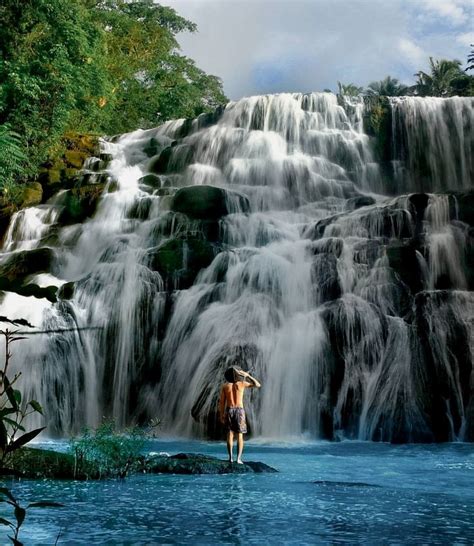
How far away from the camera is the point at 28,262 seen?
Answer: 23078 mm

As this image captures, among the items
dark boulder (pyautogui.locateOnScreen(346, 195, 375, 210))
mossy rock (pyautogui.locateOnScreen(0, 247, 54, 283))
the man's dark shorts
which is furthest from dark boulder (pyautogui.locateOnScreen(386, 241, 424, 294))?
mossy rock (pyautogui.locateOnScreen(0, 247, 54, 283))

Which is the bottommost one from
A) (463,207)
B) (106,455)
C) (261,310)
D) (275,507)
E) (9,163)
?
(275,507)

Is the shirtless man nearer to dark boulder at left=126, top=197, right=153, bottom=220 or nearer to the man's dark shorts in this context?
the man's dark shorts

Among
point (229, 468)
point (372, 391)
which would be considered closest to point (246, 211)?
point (372, 391)

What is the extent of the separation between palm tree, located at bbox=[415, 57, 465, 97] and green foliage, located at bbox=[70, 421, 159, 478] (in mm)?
56968

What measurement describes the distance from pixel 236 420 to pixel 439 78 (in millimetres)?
58188

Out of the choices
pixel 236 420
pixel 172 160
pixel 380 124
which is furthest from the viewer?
pixel 172 160

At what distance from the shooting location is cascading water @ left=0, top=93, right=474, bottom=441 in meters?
15.8

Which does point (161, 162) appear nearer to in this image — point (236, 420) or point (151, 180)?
point (151, 180)

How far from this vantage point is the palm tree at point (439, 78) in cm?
6275

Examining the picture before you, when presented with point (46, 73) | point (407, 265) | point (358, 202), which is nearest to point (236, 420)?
point (407, 265)

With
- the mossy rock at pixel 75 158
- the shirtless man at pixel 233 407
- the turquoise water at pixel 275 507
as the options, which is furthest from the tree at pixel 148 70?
the turquoise water at pixel 275 507

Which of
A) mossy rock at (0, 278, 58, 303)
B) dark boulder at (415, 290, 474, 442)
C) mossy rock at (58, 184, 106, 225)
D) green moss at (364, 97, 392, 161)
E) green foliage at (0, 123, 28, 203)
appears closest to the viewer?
mossy rock at (0, 278, 58, 303)

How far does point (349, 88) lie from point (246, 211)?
52565 millimetres
